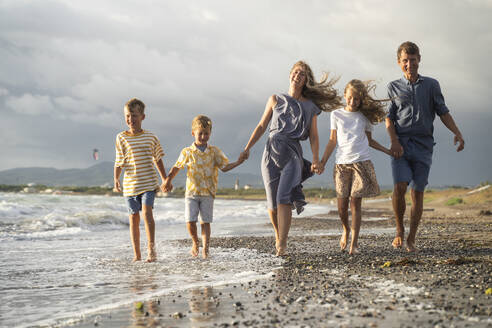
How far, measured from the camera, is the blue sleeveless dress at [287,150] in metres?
5.96

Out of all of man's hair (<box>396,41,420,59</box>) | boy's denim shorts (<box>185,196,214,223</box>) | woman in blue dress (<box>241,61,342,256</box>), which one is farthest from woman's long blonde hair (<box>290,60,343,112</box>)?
boy's denim shorts (<box>185,196,214,223</box>)

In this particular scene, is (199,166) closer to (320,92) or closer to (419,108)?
(320,92)

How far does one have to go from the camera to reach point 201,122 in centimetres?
625

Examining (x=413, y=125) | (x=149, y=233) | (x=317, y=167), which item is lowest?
(x=149, y=233)

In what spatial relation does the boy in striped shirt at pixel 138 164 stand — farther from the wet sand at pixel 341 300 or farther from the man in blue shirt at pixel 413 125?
the man in blue shirt at pixel 413 125

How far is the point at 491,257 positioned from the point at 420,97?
85.6 inches

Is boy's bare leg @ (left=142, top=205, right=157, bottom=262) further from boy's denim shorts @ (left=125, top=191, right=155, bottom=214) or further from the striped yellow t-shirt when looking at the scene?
the striped yellow t-shirt

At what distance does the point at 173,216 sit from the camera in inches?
687

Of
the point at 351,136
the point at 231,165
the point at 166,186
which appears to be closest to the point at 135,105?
the point at 166,186

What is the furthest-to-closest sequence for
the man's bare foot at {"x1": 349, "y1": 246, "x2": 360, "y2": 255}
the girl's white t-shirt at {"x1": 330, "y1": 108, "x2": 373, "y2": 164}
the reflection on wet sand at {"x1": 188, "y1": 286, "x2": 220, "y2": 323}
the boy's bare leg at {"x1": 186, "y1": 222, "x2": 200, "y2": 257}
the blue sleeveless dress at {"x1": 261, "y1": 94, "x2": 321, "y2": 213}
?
the boy's bare leg at {"x1": 186, "y1": 222, "x2": 200, "y2": 257}
the blue sleeveless dress at {"x1": 261, "y1": 94, "x2": 321, "y2": 213}
the girl's white t-shirt at {"x1": 330, "y1": 108, "x2": 373, "y2": 164}
the man's bare foot at {"x1": 349, "y1": 246, "x2": 360, "y2": 255}
the reflection on wet sand at {"x1": 188, "y1": 286, "x2": 220, "y2": 323}

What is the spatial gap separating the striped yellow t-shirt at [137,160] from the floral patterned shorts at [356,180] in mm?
2433

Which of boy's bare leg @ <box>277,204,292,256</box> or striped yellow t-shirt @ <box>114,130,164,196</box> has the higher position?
striped yellow t-shirt @ <box>114,130,164,196</box>

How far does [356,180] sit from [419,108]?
51.7 inches

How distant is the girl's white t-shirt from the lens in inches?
230
